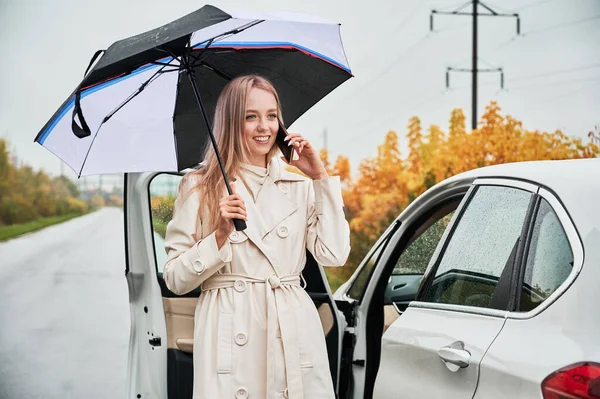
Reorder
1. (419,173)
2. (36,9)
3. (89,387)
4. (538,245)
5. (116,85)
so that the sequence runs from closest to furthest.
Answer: (538,245)
(116,85)
(89,387)
(36,9)
(419,173)

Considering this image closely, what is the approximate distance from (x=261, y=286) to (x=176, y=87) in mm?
929

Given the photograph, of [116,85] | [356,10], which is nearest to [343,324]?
[116,85]

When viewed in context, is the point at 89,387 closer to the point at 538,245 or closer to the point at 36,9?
the point at 36,9

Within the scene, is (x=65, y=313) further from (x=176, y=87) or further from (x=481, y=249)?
(x=481, y=249)

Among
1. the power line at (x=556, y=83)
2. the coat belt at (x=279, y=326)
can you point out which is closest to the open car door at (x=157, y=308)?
the coat belt at (x=279, y=326)

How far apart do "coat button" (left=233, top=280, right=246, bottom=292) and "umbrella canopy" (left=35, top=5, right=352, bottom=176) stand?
592 mm

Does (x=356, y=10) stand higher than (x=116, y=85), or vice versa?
(x=356, y=10)

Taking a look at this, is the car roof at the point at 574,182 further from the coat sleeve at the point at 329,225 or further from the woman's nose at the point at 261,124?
the woman's nose at the point at 261,124

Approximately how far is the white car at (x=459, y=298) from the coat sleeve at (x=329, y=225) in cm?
31

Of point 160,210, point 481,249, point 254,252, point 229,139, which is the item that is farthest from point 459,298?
point 160,210

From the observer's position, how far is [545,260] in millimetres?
2209

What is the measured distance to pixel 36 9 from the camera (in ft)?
36.8

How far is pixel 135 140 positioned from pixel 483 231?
138 centimetres

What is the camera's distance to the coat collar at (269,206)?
2838 mm
